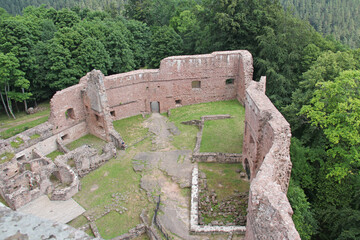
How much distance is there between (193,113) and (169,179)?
866cm

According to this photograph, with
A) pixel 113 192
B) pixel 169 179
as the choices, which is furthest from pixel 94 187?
pixel 169 179

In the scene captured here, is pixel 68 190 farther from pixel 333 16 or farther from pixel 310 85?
pixel 333 16

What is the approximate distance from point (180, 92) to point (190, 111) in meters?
2.01

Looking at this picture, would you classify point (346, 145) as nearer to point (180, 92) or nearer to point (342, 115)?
point (342, 115)

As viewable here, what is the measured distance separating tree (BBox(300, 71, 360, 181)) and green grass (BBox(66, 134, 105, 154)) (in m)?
14.4

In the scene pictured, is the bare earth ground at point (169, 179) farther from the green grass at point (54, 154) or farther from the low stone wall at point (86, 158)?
the green grass at point (54, 154)

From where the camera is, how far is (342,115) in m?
16.5

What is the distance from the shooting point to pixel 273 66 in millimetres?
27000

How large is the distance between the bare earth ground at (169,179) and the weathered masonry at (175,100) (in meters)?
2.79

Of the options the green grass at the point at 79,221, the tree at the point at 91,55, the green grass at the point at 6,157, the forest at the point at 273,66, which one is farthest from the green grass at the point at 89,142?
the tree at the point at 91,55

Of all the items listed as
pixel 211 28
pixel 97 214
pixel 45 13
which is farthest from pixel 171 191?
pixel 45 13

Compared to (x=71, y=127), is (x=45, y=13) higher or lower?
higher

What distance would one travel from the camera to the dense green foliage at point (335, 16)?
223 ft

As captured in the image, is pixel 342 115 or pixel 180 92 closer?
pixel 342 115
